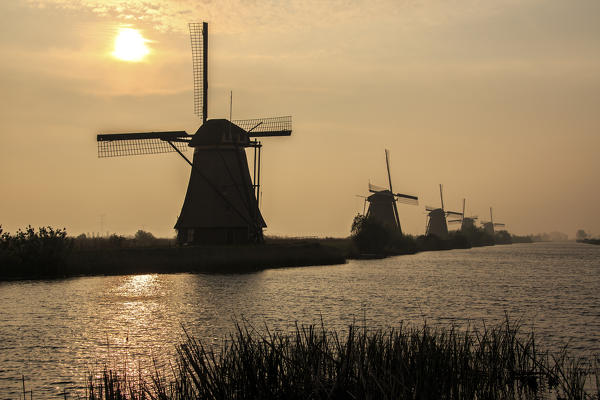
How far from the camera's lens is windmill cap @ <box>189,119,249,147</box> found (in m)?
45.6

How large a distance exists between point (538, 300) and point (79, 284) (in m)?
22.8

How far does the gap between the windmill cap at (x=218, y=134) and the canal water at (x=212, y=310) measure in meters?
9.46

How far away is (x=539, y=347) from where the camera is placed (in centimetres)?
1758

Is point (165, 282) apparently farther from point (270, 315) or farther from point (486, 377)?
point (486, 377)

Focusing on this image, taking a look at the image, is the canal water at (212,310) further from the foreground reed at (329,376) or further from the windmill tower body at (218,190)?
the windmill tower body at (218,190)

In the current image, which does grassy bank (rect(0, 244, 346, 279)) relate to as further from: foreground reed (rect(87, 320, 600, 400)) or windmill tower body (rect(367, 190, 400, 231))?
windmill tower body (rect(367, 190, 400, 231))

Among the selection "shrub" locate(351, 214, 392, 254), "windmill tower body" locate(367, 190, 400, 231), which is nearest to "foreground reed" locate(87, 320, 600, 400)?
"shrub" locate(351, 214, 392, 254)

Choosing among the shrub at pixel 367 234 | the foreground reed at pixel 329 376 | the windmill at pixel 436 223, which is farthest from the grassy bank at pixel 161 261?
the windmill at pixel 436 223

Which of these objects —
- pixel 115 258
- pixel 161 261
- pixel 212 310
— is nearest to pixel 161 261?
pixel 161 261

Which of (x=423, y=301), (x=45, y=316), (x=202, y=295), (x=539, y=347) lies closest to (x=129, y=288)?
(x=202, y=295)

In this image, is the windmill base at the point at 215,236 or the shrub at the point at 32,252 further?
the windmill base at the point at 215,236

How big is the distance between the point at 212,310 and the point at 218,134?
21.8 meters

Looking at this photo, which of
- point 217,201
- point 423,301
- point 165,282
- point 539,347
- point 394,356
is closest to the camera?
point 394,356

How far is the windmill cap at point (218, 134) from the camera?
1794 inches
